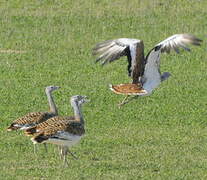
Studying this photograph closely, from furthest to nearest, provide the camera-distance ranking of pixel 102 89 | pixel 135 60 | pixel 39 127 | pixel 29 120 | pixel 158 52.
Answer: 1. pixel 102 89
2. pixel 135 60
3. pixel 158 52
4. pixel 29 120
5. pixel 39 127

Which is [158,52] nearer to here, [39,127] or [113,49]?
[113,49]

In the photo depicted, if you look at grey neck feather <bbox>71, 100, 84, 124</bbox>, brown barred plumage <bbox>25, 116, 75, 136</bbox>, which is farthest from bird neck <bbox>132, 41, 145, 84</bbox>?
brown barred plumage <bbox>25, 116, 75, 136</bbox>

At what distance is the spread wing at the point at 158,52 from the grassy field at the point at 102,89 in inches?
28.6

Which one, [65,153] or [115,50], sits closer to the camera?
[65,153]

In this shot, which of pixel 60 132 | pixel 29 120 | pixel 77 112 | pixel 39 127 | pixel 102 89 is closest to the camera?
pixel 60 132

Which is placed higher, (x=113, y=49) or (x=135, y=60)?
(x=113, y=49)

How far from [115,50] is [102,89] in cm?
329

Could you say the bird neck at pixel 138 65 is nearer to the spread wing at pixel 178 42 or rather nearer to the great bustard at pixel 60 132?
the spread wing at pixel 178 42

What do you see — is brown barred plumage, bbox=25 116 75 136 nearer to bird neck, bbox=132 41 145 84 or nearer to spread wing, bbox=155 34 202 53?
spread wing, bbox=155 34 202 53

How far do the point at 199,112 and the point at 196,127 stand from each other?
46.8 inches

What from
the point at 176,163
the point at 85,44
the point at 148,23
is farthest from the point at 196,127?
the point at 148,23

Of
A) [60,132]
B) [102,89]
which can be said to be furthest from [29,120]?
[102,89]

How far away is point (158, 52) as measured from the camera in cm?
1752

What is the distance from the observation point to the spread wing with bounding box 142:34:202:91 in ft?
55.4
